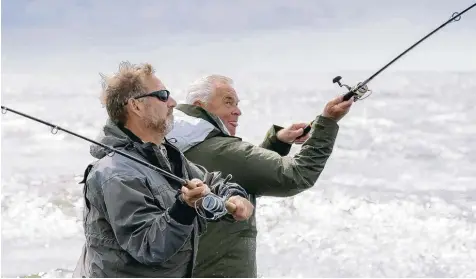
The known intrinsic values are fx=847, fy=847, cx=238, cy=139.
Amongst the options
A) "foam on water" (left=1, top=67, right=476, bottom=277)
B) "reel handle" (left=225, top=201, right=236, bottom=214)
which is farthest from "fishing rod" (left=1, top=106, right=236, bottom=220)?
"foam on water" (left=1, top=67, right=476, bottom=277)

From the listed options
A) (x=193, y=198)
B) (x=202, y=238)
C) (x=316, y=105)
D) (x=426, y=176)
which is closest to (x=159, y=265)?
(x=193, y=198)

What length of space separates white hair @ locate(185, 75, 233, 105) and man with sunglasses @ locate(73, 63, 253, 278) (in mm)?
528

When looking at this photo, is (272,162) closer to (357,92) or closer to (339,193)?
(357,92)

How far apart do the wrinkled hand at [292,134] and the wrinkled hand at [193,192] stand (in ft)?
2.96

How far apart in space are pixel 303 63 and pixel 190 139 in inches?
393

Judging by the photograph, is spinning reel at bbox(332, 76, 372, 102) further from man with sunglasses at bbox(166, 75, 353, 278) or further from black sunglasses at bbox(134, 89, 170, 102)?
black sunglasses at bbox(134, 89, 170, 102)

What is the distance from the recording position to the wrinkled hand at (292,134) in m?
2.52

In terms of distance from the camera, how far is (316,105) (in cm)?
995

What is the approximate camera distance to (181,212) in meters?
1.63

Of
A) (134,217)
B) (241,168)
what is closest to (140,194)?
Answer: (134,217)

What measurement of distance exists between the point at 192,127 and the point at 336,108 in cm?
39

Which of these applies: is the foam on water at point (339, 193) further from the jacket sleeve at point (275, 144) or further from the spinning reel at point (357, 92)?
the spinning reel at point (357, 92)

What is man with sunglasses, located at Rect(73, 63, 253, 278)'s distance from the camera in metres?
1.63

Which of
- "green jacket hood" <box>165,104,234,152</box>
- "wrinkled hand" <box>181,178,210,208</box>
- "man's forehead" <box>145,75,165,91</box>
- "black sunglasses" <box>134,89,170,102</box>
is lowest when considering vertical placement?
"wrinkled hand" <box>181,178,210,208</box>
